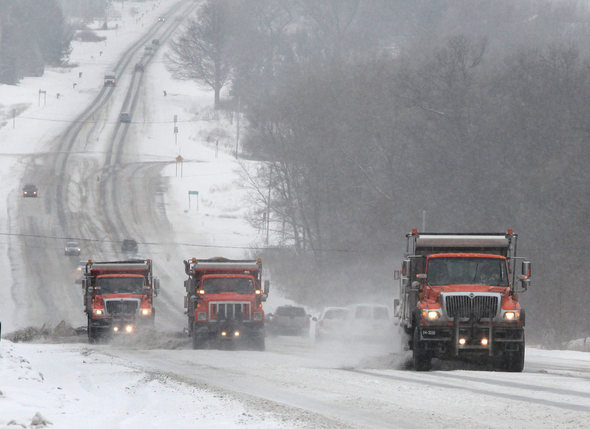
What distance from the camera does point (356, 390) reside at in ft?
45.1

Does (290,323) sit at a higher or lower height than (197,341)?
lower

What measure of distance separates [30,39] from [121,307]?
385 feet

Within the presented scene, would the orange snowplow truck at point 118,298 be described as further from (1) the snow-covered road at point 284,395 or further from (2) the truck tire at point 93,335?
(1) the snow-covered road at point 284,395

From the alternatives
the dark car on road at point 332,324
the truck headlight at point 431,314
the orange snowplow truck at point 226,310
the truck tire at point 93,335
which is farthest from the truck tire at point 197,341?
the truck headlight at point 431,314

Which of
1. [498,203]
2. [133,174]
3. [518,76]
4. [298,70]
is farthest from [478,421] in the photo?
[133,174]

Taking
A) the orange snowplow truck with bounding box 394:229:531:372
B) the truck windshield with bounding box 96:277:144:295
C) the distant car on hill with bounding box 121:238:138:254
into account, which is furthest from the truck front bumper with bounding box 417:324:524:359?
the distant car on hill with bounding box 121:238:138:254

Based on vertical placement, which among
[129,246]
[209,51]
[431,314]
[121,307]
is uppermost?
[209,51]

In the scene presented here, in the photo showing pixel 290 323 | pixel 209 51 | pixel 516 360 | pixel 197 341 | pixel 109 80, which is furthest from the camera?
pixel 109 80

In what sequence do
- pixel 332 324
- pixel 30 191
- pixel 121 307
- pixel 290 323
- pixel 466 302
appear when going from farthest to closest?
pixel 30 191
pixel 290 323
pixel 332 324
pixel 121 307
pixel 466 302

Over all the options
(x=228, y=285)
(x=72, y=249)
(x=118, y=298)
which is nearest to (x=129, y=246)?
(x=72, y=249)

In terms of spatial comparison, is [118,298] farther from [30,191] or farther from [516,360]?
[30,191]

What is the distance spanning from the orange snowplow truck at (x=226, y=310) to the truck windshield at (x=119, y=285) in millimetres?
4430

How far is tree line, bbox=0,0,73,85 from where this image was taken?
128 m

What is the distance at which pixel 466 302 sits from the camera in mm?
16562
